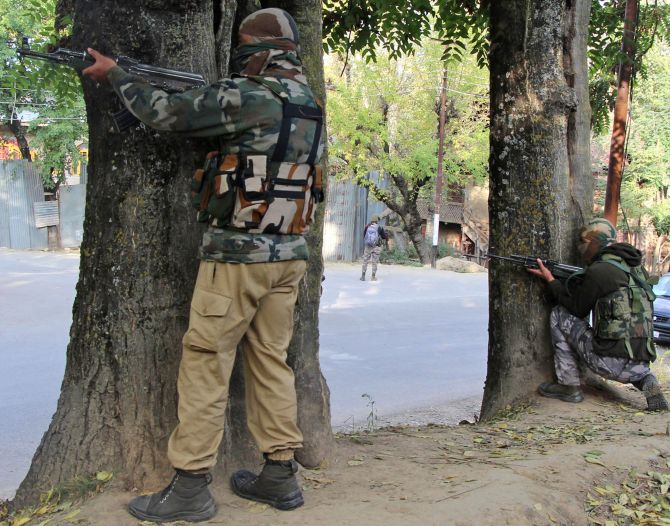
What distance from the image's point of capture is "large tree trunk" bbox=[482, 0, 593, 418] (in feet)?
17.2

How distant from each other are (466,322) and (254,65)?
31.2ft

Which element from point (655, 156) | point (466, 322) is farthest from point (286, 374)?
point (655, 156)

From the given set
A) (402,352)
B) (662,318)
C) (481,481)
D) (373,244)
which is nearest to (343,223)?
(373,244)

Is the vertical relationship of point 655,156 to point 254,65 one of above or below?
above

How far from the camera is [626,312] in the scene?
503 centimetres

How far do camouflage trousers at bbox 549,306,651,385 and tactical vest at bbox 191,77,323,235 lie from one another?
293 cm

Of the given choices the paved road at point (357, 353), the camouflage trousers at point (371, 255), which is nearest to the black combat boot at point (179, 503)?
the paved road at point (357, 353)

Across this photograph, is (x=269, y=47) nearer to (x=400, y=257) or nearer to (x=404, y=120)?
(x=404, y=120)

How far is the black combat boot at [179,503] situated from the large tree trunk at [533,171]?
3000 mm

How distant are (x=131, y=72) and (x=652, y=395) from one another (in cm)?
425

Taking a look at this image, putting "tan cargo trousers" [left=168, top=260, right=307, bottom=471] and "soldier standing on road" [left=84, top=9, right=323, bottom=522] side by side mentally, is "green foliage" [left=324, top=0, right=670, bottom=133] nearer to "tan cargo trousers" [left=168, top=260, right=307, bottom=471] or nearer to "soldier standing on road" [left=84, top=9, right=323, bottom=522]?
"soldier standing on road" [left=84, top=9, right=323, bottom=522]

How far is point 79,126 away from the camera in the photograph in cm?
2175

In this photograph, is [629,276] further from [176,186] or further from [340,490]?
[176,186]

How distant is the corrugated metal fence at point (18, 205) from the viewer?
2306 centimetres
